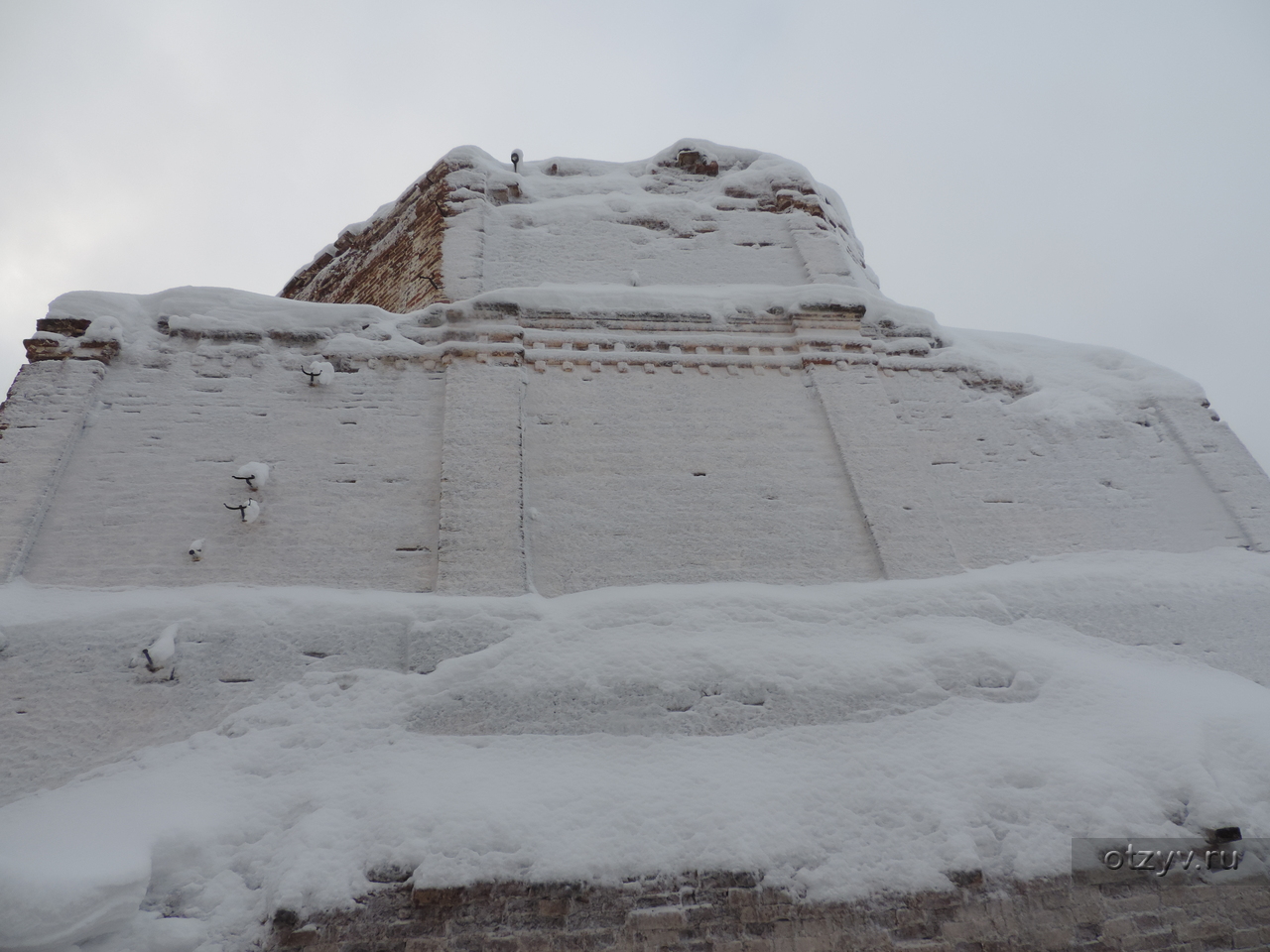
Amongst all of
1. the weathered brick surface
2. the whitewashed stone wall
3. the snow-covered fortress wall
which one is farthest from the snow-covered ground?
the snow-covered fortress wall

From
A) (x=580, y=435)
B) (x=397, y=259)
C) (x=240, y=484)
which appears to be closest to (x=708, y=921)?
(x=580, y=435)

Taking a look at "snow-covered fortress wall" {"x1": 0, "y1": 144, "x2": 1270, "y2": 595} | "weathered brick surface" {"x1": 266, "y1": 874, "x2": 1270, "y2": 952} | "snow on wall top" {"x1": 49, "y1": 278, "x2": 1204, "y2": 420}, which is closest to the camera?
"weathered brick surface" {"x1": 266, "y1": 874, "x2": 1270, "y2": 952}

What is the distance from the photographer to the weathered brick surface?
8.79 ft

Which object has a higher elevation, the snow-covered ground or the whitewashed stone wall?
the whitewashed stone wall

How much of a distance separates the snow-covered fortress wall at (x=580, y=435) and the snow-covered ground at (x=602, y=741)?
437 millimetres

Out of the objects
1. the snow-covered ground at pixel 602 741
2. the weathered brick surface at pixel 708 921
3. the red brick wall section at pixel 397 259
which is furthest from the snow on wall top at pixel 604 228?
the weathered brick surface at pixel 708 921

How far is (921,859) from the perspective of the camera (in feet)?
9.55

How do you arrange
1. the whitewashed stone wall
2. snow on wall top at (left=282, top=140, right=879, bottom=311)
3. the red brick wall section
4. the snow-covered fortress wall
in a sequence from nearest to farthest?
the whitewashed stone wall < the snow-covered fortress wall < snow on wall top at (left=282, top=140, right=879, bottom=311) < the red brick wall section

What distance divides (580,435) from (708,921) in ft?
10.7

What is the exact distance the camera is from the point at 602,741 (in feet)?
11.3

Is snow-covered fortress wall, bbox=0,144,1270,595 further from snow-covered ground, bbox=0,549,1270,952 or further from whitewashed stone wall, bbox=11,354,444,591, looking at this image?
snow-covered ground, bbox=0,549,1270,952

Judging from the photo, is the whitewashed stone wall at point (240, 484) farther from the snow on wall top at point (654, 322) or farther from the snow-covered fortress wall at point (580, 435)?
the snow on wall top at point (654, 322)

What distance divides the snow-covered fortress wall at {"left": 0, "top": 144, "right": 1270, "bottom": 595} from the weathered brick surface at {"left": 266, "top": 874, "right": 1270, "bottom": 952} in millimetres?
1831

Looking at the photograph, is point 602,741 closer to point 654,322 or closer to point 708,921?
point 708,921
